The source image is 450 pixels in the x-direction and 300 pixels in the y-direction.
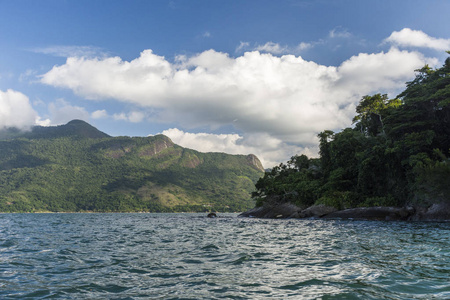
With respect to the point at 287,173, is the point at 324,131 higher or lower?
higher

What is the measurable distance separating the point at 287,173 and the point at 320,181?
1843 cm

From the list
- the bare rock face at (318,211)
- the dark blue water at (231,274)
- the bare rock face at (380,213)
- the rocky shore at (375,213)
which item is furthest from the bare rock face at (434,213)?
the dark blue water at (231,274)

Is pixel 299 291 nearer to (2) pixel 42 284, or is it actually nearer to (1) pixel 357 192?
(2) pixel 42 284

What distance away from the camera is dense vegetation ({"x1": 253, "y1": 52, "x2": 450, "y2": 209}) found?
130 feet

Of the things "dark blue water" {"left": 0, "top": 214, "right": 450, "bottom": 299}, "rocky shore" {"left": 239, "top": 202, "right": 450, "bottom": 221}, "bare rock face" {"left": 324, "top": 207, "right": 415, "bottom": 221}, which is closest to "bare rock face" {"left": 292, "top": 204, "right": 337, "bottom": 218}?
"rocky shore" {"left": 239, "top": 202, "right": 450, "bottom": 221}

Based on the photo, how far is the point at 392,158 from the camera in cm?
4709

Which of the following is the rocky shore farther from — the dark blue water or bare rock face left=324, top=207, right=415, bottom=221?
the dark blue water

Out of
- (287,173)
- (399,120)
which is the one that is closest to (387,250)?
(399,120)

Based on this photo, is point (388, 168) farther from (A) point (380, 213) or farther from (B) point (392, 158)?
(A) point (380, 213)

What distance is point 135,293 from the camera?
6.82 metres

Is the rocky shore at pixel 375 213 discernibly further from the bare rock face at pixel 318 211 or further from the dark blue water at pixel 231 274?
the dark blue water at pixel 231 274

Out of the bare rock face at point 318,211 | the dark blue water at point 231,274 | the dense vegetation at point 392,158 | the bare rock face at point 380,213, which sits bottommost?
the bare rock face at point 318,211

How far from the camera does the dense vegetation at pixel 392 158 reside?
3959 centimetres

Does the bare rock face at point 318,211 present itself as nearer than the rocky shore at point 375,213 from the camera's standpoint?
No
